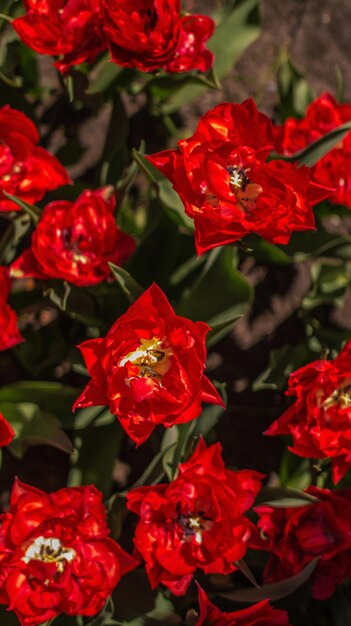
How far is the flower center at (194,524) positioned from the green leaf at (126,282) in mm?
395

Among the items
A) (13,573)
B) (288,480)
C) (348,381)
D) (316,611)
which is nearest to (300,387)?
(348,381)

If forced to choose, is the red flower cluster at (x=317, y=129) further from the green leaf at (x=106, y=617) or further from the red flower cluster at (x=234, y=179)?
the green leaf at (x=106, y=617)

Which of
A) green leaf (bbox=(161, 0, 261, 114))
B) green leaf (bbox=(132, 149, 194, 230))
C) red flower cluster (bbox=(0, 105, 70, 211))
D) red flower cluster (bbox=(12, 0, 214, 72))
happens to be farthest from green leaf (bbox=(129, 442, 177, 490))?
green leaf (bbox=(161, 0, 261, 114))

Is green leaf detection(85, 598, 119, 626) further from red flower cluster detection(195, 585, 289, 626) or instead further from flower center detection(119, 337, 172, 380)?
flower center detection(119, 337, 172, 380)

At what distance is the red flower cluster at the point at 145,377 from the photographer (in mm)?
1082

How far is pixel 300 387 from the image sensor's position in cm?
128

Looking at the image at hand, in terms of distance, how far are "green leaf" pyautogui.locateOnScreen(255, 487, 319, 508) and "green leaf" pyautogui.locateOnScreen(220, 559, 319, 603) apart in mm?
108

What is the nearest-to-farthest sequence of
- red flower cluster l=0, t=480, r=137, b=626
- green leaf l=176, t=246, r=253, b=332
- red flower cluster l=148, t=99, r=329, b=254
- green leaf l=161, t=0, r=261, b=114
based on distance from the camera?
red flower cluster l=148, t=99, r=329, b=254 < red flower cluster l=0, t=480, r=137, b=626 < green leaf l=176, t=246, r=253, b=332 < green leaf l=161, t=0, r=261, b=114

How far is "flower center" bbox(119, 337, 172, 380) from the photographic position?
3.81ft

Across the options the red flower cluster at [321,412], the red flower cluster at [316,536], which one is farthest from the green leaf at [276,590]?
the red flower cluster at [321,412]

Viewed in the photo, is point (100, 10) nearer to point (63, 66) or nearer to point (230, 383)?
point (63, 66)

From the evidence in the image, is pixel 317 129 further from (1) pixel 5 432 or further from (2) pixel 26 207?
(1) pixel 5 432

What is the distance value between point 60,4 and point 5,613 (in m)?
1.19

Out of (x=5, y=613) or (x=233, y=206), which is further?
(x=5, y=613)
